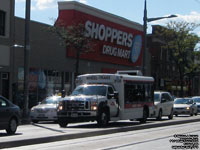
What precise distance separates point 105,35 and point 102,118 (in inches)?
993

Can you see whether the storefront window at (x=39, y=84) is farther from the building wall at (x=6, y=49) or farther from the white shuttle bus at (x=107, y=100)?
the white shuttle bus at (x=107, y=100)

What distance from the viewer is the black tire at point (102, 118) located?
2052 cm

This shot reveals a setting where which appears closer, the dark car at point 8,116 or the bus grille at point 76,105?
the dark car at point 8,116

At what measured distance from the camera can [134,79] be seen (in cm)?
2373

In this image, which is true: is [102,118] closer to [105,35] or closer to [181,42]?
[105,35]

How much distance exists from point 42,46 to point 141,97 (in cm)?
1399

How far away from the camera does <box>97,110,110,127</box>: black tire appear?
808 inches

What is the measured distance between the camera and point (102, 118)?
2075 cm

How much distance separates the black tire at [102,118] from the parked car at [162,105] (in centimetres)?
701

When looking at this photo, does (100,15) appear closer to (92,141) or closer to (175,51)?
(175,51)

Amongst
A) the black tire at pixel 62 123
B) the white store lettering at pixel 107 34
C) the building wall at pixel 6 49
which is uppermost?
the white store lettering at pixel 107 34

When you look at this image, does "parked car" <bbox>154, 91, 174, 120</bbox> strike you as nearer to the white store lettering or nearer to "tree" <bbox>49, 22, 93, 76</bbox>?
"tree" <bbox>49, 22, 93, 76</bbox>

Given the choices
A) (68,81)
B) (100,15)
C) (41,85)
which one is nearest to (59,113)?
(41,85)

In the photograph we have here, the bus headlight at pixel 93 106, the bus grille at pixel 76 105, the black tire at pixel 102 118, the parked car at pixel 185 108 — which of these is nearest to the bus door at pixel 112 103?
the black tire at pixel 102 118
